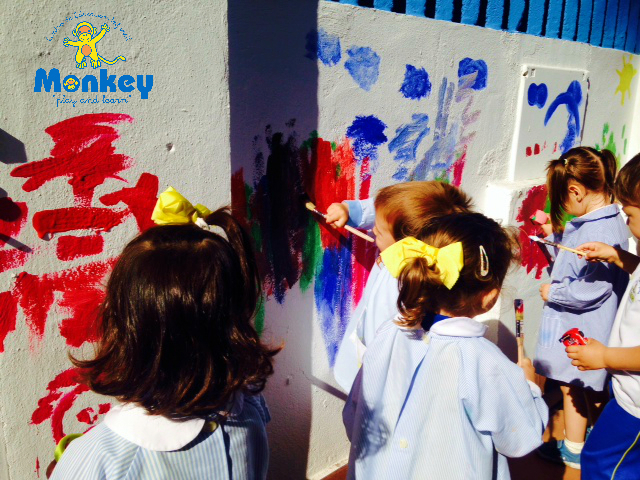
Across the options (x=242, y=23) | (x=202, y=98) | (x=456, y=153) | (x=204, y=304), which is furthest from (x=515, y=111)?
(x=204, y=304)

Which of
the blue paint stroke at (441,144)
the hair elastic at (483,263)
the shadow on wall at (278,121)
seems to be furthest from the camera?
the blue paint stroke at (441,144)

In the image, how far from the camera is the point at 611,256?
2.66 m

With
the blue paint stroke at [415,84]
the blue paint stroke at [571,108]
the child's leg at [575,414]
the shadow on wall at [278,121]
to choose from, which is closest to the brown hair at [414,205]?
the shadow on wall at [278,121]

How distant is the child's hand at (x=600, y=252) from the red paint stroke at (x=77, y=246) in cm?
212

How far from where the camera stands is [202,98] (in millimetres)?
1738

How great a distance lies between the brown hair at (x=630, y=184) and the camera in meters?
2.26

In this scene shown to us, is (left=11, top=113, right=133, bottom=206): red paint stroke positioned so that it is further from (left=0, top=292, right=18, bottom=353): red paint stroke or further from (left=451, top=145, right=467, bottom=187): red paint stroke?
(left=451, top=145, right=467, bottom=187): red paint stroke

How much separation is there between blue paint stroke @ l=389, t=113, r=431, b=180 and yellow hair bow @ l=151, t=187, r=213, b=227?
142 centimetres

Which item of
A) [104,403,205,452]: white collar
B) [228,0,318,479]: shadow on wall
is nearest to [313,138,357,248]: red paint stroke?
[228,0,318,479]: shadow on wall

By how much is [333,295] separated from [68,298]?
1.26 meters

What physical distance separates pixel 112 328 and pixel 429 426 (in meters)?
1.06

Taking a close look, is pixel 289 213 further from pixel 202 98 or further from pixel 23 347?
pixel 23 347

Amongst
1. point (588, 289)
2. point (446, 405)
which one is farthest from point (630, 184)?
point (446, 405)

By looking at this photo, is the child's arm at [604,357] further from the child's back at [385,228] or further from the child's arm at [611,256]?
the child's back at [385,228]
